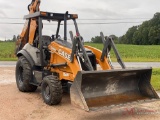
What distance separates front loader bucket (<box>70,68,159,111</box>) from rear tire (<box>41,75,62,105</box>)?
900 mm

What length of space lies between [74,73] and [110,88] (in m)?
Answer: 0.95

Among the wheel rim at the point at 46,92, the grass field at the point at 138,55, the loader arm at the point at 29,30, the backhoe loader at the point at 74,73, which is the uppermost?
the loader arm at the point at 29,30

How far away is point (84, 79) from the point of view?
251 inches

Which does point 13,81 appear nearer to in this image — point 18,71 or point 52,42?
point 18,71

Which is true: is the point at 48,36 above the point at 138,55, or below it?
above

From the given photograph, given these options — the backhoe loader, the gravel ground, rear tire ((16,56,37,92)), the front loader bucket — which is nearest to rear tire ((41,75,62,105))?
the backhoe loader

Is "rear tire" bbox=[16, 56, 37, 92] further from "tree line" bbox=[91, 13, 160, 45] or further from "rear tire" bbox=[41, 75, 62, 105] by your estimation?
"tree line" bbox=[91, 13, 160, 45]

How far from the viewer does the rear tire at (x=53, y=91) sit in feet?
23.1

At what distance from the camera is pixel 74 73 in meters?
7.04

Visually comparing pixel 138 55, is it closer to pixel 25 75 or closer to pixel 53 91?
pixel 25 75

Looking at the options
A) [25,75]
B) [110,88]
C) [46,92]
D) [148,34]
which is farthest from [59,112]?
[148,34]

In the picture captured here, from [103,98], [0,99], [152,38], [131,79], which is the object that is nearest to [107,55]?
[131,79]

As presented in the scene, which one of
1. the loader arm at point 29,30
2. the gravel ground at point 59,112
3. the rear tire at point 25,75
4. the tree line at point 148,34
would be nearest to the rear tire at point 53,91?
the gravel ground at point 59,112

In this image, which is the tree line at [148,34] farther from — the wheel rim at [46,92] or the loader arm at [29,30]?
the wheel rim at [46,92]
